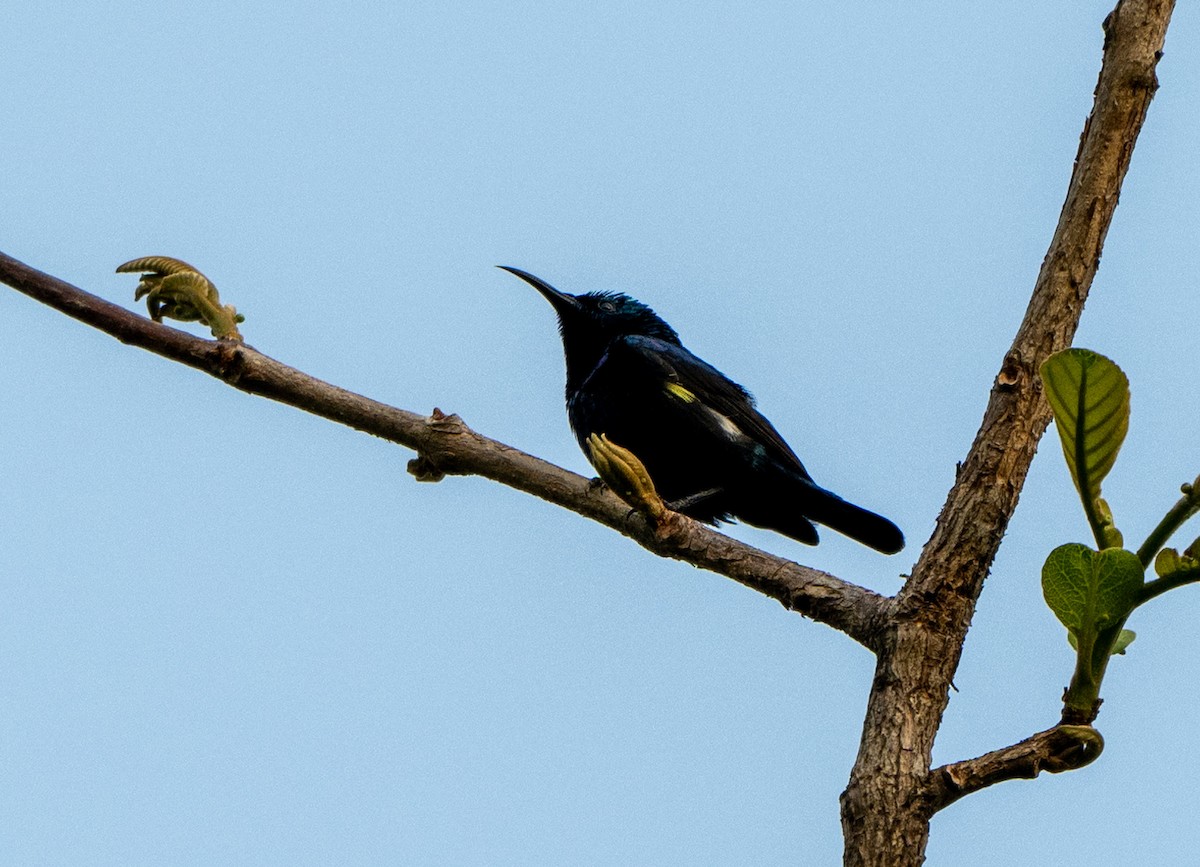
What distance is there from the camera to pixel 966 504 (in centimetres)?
231

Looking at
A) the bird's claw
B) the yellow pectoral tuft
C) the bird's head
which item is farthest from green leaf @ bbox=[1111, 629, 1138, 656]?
the bird's head

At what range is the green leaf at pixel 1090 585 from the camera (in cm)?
194

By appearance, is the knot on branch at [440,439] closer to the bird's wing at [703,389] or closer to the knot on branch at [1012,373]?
the knot on branch at [1012,373]

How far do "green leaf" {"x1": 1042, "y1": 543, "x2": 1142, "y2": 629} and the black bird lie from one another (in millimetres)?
3938

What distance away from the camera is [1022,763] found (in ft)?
6.49

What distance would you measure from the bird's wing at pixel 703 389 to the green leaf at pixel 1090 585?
4.27m

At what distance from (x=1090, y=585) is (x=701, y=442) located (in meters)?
4.19

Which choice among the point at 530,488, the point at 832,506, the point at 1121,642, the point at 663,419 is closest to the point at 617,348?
the point at 663,419

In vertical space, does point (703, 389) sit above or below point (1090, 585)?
above

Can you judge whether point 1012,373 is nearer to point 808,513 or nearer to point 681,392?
point 681,392

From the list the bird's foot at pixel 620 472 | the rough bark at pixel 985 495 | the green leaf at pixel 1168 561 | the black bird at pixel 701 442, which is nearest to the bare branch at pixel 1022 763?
the rough bark at pixel 985 495

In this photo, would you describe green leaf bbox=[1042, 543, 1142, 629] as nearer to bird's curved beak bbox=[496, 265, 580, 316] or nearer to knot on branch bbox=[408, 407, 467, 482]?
knot on branch bbox=[408, 407, 467, 482]

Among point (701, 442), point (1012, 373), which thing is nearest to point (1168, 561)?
point (1012, 373)

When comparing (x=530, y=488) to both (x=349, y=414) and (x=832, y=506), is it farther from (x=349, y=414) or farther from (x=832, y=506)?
(x=832, y=506)
